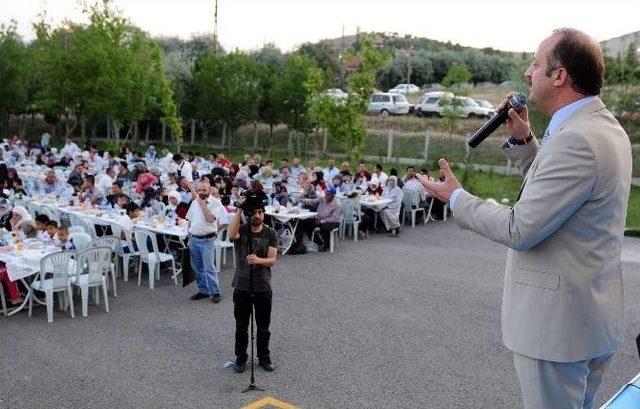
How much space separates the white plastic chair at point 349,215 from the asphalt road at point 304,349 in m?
3.10

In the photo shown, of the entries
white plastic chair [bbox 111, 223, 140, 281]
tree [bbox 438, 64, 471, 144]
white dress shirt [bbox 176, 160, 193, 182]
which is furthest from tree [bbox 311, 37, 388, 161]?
white plastic chair [bbox 111, 223, 140, 281]

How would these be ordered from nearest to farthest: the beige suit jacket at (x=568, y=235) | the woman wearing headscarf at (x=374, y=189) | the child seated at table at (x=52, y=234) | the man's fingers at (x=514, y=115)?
the beige suit jacket at (x=568, y=235), the man's fingers at (x=514, y=115), the child seated at table at (x=52, y=234), the woman wearing headscarf at (x=374, y=189)

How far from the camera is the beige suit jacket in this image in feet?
6.75

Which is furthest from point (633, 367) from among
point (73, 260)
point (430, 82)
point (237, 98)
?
point (430, 82)

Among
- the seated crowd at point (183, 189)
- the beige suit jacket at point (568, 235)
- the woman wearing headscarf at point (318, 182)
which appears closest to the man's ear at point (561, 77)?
the beige suit jacket at point (568, 235)

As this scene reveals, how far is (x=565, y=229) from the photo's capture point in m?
2.12

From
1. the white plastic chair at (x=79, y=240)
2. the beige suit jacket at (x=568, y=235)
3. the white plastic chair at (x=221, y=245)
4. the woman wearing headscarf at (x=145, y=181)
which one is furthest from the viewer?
the woman wearing headscarf at (x=145, y=181)

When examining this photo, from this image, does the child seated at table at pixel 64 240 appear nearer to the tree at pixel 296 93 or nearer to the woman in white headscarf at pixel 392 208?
the woman in white headscarf at pixel 392 208

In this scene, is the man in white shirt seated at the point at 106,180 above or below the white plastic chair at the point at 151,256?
above

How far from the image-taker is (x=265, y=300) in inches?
261

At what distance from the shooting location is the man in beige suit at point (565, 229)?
81.4 inches

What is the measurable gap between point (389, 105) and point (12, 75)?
66.7 feet

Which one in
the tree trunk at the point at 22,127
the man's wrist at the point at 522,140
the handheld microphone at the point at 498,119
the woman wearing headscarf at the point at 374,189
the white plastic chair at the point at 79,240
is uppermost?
the handheld microphone at the point at 498,119

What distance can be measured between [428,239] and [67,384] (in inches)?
381
